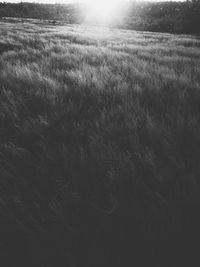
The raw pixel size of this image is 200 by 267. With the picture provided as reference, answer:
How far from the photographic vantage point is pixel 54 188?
131cm

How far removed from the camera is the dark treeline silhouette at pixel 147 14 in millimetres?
27998

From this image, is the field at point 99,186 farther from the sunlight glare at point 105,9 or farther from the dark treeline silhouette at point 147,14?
the sunlight glare at point 105,9

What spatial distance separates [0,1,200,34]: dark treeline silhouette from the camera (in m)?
28.0

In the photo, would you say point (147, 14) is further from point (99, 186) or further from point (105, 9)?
point (99, 186)

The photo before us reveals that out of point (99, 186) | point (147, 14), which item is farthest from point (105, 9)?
point (99, 186)

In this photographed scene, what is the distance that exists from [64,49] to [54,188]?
6.20 metres

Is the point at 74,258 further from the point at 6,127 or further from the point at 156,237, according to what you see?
the point at 6,127

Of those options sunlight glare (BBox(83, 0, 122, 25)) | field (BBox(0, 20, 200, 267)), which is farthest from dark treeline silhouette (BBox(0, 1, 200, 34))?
field (BBox(0, 20, 200, 267))

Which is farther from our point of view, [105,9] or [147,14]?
[105,9]

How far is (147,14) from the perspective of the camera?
43.7 metres

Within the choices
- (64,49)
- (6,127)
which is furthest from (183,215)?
(64,49)

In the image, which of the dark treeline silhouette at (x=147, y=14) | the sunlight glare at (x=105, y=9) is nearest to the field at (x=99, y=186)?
the dark treeline silhouette at (x=147, y=14)

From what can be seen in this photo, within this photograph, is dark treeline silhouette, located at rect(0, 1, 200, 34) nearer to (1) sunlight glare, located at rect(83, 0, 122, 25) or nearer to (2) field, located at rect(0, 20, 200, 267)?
(1) sunlight glare, located at rect(83, 0, 122, 25)

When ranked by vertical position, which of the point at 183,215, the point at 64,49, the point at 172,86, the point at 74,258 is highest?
the point at 64,49
